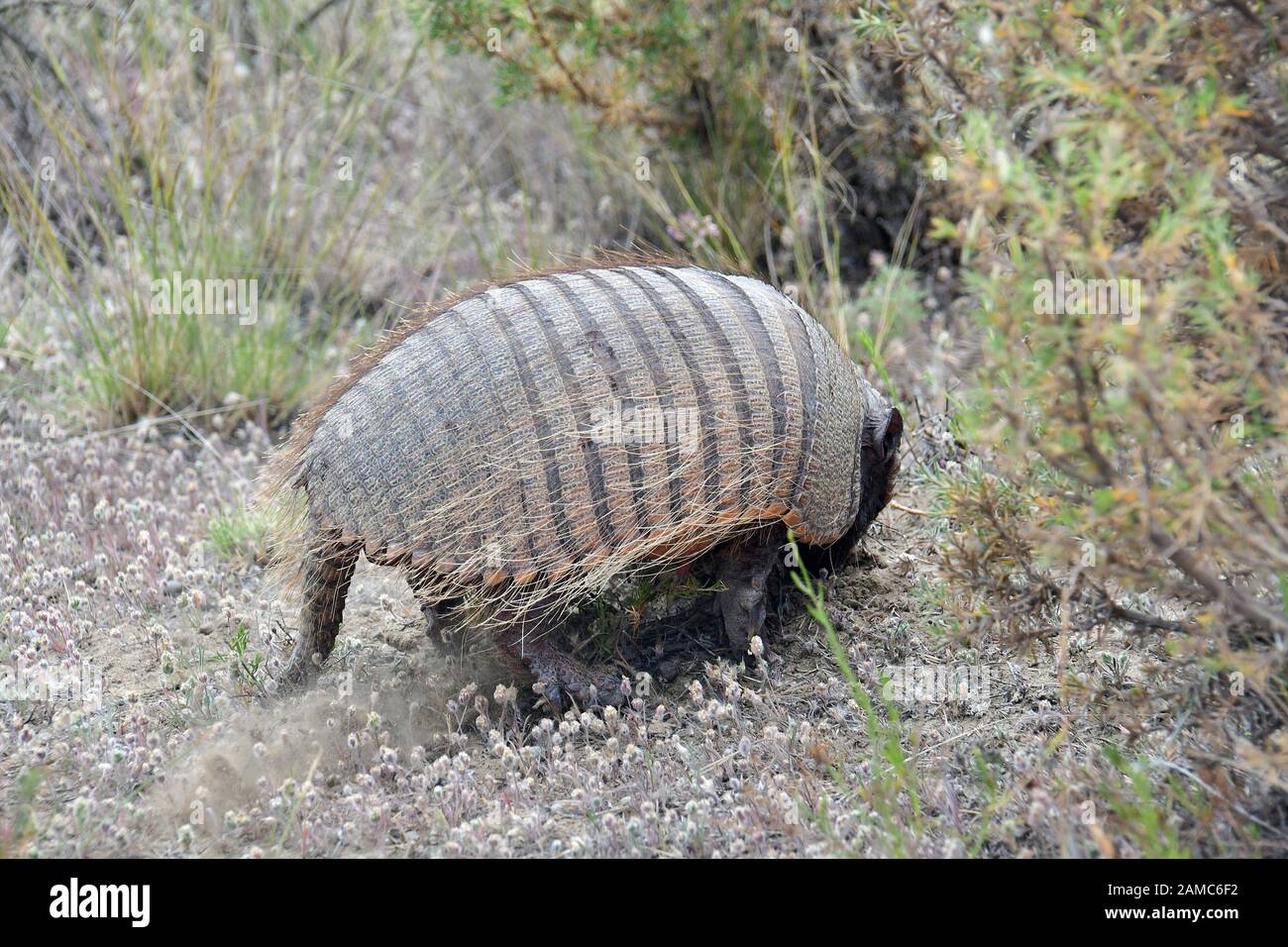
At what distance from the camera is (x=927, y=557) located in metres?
4.15

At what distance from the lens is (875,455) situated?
3.84 meters

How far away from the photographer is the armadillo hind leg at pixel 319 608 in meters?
3.28

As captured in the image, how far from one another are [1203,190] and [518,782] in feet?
6.80

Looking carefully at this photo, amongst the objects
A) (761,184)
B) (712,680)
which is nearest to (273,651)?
(712,680)

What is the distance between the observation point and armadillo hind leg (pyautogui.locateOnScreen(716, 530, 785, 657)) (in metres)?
3.64
